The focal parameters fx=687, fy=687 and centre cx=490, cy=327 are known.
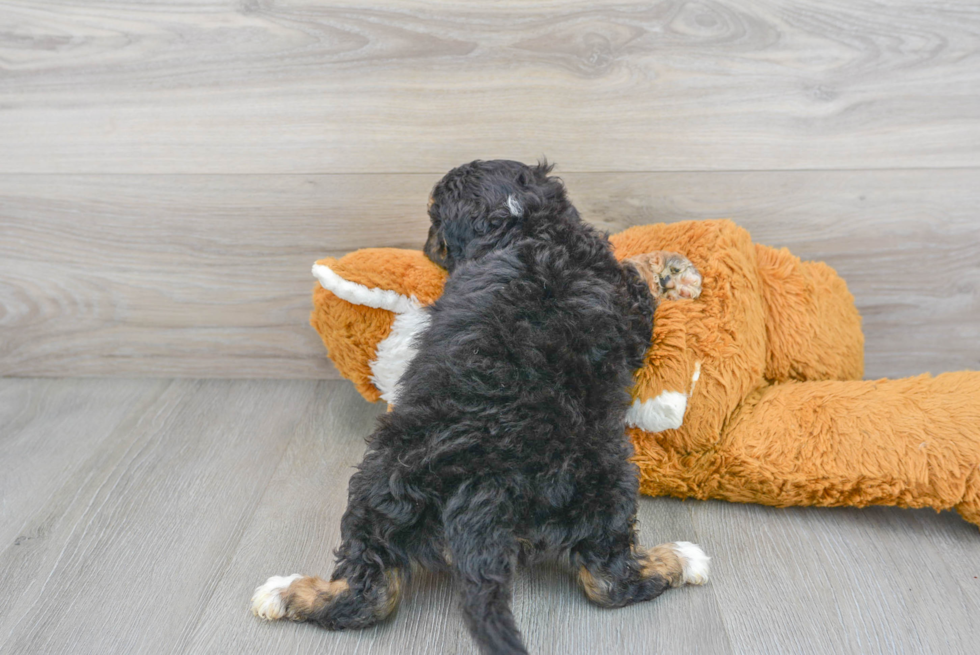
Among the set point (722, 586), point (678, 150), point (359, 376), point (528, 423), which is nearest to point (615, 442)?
point (528, 423)

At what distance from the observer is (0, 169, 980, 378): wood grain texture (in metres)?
2.04

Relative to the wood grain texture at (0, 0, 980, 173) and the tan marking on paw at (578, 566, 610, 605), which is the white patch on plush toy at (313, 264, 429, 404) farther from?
the tan marking on paw at (578, 566, 610, 605)

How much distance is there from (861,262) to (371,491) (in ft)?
5.42

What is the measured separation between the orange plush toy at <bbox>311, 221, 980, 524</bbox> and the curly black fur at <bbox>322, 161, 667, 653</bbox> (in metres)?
0.26

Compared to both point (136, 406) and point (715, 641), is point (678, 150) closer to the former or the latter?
point (715, 641)

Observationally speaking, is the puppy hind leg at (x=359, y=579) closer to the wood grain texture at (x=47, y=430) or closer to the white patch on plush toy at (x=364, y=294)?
the white patch on plush toy at (x=364, y=294)

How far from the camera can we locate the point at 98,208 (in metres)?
2.14

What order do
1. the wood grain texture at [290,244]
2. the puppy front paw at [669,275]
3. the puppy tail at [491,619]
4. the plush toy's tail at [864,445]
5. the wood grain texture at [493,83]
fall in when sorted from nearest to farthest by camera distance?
the puppy tail at [491,619] < the plush toy's tail at [864,445] < the puppy front paw at [669,275] < the wood grain texture at [493,83] < the wood grain texture at [290,244]

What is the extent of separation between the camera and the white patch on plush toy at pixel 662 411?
5.25 ft

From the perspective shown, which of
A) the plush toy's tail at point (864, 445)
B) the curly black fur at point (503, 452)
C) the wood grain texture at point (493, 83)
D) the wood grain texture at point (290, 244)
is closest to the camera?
the curly black fur at point (503, 452)

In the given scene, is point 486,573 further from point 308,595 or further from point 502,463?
point 308,595

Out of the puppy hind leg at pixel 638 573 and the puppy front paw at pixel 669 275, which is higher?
the puppy front paw at pixel 669 275

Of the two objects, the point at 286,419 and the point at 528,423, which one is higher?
the point at 528,423

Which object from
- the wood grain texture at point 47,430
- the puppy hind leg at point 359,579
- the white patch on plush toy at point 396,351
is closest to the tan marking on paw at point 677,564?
the puppy hind leg at point 359,579
